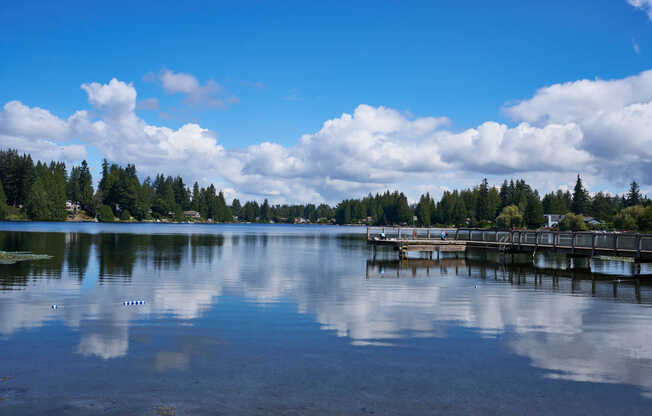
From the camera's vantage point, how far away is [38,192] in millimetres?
158750

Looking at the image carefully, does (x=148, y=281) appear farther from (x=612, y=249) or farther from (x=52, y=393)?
(x=612, y=249)

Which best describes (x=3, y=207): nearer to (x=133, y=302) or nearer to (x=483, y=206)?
(x=133, y=302)

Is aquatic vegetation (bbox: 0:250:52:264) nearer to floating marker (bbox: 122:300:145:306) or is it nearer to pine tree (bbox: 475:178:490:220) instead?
floating marker (bbox: 122:300:145:306)

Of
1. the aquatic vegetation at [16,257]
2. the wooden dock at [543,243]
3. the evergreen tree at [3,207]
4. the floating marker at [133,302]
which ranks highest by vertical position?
the evergreen tree at [3,207]

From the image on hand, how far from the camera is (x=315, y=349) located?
1409 cm

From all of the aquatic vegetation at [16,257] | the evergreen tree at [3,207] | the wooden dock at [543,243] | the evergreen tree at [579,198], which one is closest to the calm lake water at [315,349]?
the aquatic vegetation at [16,257]

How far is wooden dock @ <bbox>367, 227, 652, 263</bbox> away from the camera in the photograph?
3772 centimetres

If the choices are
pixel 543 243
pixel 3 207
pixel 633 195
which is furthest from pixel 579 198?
pixel 3 207

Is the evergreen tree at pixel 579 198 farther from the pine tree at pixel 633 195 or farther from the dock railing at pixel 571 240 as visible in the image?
the dock railing at pixel 571 240

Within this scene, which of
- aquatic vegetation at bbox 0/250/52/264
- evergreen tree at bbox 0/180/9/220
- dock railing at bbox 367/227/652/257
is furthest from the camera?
evergreen tree at bbox 0/180/9/220

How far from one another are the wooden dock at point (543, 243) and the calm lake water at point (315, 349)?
403 inches

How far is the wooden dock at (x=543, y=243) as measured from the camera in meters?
37.7

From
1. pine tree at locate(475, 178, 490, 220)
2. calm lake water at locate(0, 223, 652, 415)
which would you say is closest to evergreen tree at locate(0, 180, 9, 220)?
calm lake water at locate(0, 223, 652, 415)

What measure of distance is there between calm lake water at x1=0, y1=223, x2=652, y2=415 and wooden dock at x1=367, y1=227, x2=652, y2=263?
1023cm
